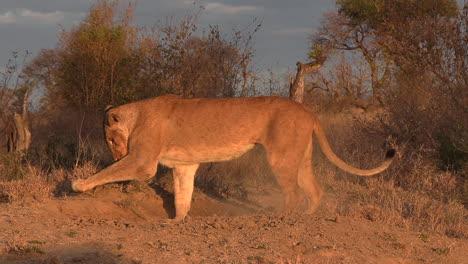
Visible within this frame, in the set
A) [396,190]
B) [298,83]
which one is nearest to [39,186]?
[396,190]

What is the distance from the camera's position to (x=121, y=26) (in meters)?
15.6

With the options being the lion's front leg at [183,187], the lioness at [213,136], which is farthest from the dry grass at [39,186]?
the lion's front leg at [183,187]

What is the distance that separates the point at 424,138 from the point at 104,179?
625 centimetres

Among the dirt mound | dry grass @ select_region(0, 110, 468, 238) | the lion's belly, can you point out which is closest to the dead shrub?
dry grass @ select_region(0, 110, 468, 238)

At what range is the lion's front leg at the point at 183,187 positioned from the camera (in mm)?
8117

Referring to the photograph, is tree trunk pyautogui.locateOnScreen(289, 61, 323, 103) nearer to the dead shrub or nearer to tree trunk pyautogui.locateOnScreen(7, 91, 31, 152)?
tree trunk pyautogui.locateOnScreen(7, 91, 31, 152)

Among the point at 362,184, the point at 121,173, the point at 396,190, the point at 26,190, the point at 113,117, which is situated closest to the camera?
the point at 121,173

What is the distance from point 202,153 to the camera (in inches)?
296

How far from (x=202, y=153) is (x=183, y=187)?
85 centimetres

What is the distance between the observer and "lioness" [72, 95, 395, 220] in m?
7.20

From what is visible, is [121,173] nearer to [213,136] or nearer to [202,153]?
[202,153]

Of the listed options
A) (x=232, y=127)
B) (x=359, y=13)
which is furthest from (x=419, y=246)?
(x=359, y=13)

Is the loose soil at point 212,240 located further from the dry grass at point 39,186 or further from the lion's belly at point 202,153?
the lion's belly at point 202,153

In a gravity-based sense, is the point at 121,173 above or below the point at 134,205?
above
